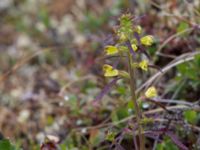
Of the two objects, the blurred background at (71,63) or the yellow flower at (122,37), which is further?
the blurred background at (71,63)

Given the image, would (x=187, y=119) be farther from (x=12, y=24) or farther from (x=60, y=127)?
(x=12, y=24)

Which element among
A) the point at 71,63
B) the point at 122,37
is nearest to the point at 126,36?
the point at 122,37

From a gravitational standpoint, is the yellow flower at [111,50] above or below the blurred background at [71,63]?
above

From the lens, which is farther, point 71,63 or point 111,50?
point 71,63

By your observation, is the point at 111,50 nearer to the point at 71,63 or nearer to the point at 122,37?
the point at 122,37

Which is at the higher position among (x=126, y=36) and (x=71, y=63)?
(x=126, y=36)

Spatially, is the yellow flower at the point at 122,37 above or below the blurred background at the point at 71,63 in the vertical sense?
above

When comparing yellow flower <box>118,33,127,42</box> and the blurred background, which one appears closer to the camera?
yellow flower <box>118,33,127,42</box>

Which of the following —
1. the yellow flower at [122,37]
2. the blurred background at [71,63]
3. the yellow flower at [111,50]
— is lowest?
the blurred background at [71,63]
